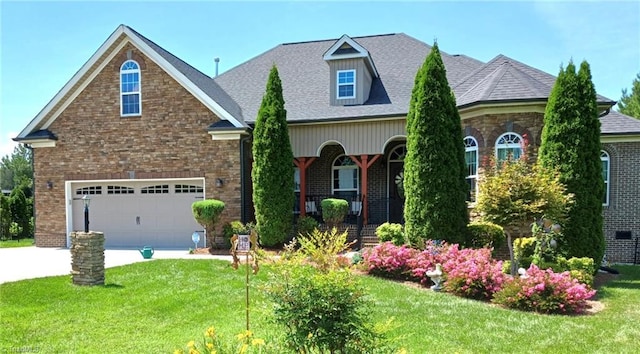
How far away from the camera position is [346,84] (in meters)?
15.5

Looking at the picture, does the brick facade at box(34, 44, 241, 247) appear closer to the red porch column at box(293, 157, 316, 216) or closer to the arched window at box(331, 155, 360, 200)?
the red porch column at box(293, 157, 316, 216)

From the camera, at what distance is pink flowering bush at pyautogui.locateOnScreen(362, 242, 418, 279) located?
9602 mm

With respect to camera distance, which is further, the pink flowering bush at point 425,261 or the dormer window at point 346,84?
the dormer window at point 346,84

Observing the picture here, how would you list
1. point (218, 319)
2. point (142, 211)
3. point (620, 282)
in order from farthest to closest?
point (142, 211) < point (620, 282) < point (218, 319)

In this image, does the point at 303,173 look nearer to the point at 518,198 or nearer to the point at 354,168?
the point at 354,168

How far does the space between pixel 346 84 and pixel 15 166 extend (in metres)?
61.4

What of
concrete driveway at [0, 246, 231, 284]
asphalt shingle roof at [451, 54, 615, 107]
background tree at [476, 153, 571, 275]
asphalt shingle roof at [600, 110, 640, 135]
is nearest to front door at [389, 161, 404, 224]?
asphalt shingle roof at [451, 54, 615, 107]

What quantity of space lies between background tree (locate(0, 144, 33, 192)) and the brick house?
4607cm

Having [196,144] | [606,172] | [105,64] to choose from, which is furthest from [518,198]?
[105,64]

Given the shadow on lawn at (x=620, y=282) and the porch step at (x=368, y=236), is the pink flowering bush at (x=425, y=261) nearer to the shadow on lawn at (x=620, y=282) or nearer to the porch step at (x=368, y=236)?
the shadow on lawn at (x=620, y=282)

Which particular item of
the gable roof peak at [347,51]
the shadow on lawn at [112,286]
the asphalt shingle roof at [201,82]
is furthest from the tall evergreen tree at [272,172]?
the shadow on lawn at [112,286]

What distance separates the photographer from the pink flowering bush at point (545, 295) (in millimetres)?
7270

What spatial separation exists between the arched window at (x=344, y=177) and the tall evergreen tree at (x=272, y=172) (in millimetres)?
3237

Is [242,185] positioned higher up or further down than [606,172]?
further down
